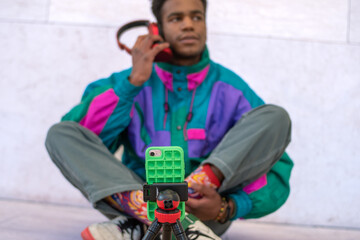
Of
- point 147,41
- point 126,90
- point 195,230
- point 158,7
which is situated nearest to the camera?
point 195,230

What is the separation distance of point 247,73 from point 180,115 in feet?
2.10

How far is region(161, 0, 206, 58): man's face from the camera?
3.75 ft

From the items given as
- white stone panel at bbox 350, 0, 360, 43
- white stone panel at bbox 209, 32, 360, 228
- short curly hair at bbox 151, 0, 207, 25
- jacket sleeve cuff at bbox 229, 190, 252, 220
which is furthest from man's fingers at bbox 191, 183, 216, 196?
white stone panel at bbox 350, 0, 360, 43

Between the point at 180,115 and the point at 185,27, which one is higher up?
the point at 185,27

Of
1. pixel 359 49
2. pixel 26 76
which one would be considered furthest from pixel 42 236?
pixel 359 49

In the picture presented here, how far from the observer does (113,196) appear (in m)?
A: 0.89

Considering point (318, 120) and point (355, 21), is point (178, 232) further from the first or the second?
point (355, 21)

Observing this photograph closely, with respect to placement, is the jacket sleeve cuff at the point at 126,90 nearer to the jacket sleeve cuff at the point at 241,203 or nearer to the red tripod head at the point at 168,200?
the jacket sleeve cuff at the point at 241,203

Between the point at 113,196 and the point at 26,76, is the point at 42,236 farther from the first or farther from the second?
the point at 26,76

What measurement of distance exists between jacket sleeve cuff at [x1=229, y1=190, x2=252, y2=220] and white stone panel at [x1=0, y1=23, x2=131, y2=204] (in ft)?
2.88

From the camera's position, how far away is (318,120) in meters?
1.63

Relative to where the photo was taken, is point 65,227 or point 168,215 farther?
point 65,227

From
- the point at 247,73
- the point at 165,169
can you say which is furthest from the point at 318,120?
the point at 165,169

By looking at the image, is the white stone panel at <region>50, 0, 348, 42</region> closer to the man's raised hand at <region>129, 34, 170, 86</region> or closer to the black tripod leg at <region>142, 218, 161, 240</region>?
the man's raised hand at <region>129, 34, 170, 86</region>
